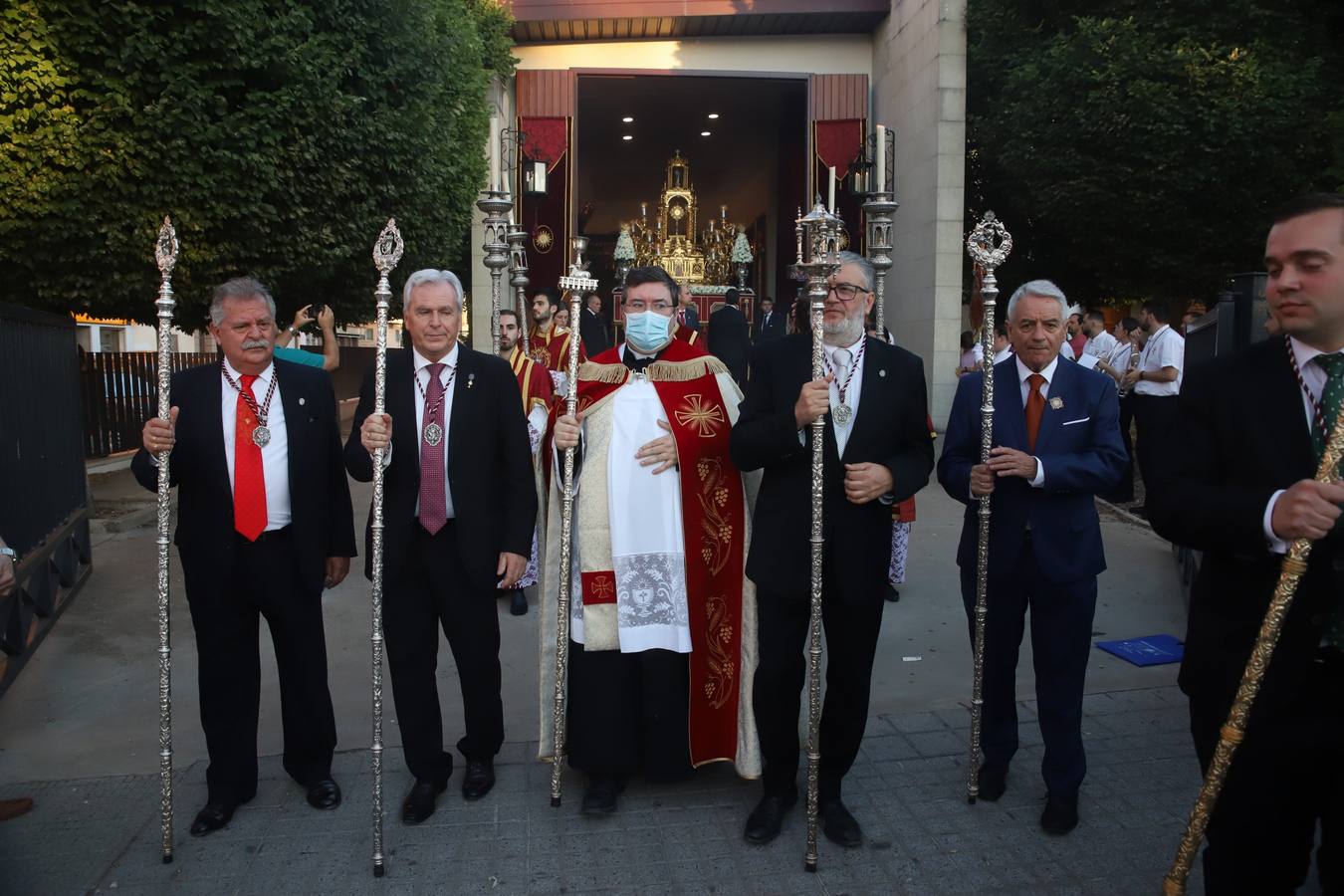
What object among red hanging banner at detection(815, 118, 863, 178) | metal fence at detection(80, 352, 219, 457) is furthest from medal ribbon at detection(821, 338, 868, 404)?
red hanging banner at detection(815, 118, 863, 178)

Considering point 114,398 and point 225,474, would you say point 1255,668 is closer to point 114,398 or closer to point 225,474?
point 225,474

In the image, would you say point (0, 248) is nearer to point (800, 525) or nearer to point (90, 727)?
point (90, 727)

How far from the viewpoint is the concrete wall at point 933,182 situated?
14.6 m

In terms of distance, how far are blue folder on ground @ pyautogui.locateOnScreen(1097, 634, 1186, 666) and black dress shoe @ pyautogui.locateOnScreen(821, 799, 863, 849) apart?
2.67 meters

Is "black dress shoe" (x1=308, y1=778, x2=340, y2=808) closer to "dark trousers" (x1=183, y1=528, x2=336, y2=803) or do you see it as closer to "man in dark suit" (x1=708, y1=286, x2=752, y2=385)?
"dark trousers" (x1=183, y1=528, x2=336, y2=803)

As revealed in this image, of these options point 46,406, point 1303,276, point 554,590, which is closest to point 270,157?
point 46,406

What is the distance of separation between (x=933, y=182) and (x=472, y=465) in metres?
12.6

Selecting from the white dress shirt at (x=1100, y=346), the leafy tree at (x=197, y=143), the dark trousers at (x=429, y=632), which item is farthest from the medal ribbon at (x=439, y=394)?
the white dress shirt at (x=1100, y=346)

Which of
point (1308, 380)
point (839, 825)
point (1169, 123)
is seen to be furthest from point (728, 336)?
point (1169, 123)

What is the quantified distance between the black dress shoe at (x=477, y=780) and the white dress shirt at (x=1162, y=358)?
784 centimetres

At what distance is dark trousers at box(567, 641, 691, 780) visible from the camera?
152 inches

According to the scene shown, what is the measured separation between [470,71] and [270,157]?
6.52m

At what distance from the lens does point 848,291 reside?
3.64 m

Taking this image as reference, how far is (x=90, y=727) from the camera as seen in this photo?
4863 mm
